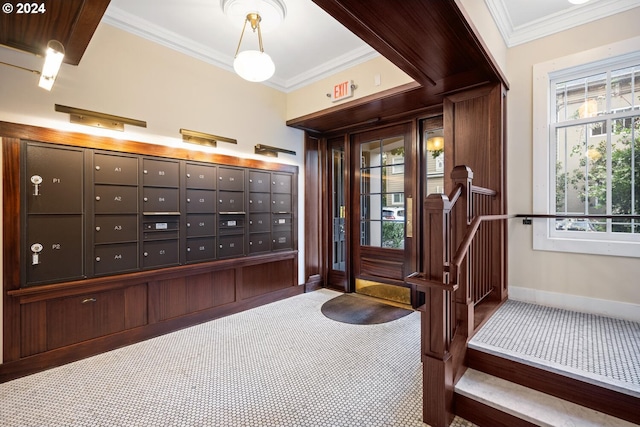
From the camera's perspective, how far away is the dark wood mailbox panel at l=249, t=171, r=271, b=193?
141 inches

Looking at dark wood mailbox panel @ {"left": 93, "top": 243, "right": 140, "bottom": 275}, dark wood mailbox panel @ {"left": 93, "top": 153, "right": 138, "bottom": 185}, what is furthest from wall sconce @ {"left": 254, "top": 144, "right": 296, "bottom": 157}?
dark wood mailbox panel @ {"left": 93, "top": 243, "right": 140, "bottom": 275}

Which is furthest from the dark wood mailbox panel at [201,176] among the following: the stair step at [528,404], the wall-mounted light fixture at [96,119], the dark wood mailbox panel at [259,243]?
the stair step at [528,404]

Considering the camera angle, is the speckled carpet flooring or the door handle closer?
the speckled carpet flooring

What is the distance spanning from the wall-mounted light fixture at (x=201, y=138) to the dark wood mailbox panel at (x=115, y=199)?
0.76m

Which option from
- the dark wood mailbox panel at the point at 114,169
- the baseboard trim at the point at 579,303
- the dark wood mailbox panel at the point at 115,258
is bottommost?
the baseboard trim at the point at 579,303

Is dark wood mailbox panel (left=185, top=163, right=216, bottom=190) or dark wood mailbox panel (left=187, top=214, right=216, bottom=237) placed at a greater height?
dark wood mailbox panel (left=185, top=163, right=216, bottom=190)

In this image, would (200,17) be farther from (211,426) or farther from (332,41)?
(211,426)

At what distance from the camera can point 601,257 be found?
8.05 feet

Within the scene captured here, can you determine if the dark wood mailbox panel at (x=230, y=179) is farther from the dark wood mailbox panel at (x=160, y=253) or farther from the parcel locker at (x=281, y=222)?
the dark wood mailbox panel at (x=160, y=253)

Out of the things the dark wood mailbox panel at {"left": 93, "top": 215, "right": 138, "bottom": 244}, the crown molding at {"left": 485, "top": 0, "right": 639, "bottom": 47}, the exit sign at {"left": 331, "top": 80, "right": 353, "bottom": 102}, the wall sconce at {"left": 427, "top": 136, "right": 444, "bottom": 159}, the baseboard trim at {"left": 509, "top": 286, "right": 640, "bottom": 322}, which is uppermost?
the crown molding at {"left": 485, "top": 0, "right": 639, "bottom": 47}

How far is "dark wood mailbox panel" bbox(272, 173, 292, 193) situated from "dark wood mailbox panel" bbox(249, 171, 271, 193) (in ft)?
0.33

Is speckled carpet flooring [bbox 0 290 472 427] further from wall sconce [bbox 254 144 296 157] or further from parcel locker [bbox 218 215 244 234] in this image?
wall sconce [bbox 254 144 296 157]

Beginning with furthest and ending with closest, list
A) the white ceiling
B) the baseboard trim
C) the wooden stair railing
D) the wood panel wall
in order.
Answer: the white ceiling → the baseboard trim → the wood panel wall → the wooden stair railing

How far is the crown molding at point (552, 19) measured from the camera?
2.35m
